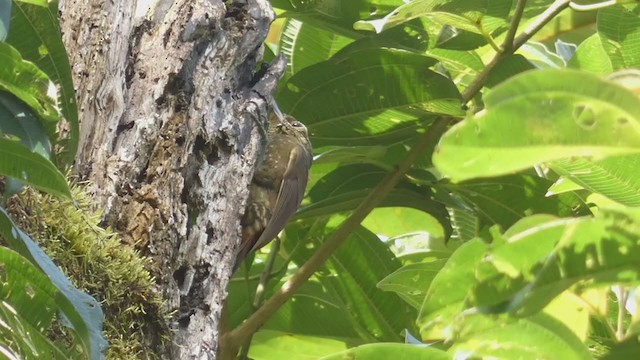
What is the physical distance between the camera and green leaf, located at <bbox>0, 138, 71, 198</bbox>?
1438 millimetres

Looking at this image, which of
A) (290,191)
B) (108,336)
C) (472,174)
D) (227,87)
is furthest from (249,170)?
(472,174)

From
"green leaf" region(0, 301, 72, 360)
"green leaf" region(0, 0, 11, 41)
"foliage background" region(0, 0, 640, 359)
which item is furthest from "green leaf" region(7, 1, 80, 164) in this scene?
"green leaf" region(0, 301, 72, 360)

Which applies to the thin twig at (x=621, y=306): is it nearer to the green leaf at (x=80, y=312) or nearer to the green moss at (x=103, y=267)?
the green leaf at (x=80, y=312)

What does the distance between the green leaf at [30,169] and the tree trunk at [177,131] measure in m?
0.47

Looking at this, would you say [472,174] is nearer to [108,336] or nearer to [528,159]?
[528,159]

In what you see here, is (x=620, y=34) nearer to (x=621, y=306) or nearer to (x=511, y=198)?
(x=511, y=198)

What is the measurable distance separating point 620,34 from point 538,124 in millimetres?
1574

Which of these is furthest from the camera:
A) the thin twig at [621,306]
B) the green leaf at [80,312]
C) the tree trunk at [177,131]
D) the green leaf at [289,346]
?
the green leaf at [289,346]

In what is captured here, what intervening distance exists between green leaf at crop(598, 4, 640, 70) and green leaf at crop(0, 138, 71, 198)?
1.33 m

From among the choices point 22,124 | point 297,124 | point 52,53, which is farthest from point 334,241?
point 22,124

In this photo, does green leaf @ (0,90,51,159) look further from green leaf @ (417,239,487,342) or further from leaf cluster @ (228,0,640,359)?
green leaf @ (417,239,487,342)

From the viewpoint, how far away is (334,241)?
2.58m

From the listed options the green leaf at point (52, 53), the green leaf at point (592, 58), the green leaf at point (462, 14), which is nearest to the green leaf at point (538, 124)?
the green leaf at point (52, 53)

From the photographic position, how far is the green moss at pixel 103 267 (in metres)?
1.80
